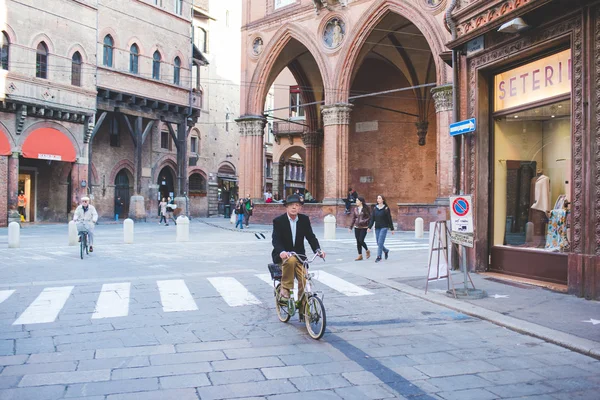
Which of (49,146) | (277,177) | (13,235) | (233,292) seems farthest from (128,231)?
(277,177)

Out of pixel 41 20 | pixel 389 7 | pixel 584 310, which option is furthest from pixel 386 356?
pixel 41 20

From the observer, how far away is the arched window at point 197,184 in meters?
46.5

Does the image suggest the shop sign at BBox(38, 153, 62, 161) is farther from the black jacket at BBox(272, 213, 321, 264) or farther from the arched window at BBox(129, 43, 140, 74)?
the black jacket at BBox(272, 213, 321, 264)

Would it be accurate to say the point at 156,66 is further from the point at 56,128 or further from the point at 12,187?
the point at 12,187

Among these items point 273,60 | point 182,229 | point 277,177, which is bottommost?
point 182,229

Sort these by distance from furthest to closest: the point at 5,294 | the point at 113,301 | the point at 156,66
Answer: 1. the point at 156,66
2. the point at 5,294
3. the point at 113,301

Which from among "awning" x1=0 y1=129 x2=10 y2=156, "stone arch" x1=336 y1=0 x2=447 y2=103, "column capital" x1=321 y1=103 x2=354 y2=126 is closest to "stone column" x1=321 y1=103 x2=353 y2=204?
"column capital" x1=321 y1=103 x2=354 y2=126

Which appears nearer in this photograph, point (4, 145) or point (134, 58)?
point (4, 145)

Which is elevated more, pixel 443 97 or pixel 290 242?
pixel 443 97

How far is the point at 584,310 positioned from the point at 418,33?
961 inches

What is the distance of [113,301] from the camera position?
8.66 metres

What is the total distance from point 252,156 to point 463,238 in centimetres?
2414

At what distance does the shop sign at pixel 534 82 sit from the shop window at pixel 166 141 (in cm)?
3399

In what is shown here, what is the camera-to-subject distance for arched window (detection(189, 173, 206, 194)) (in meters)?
46.5
